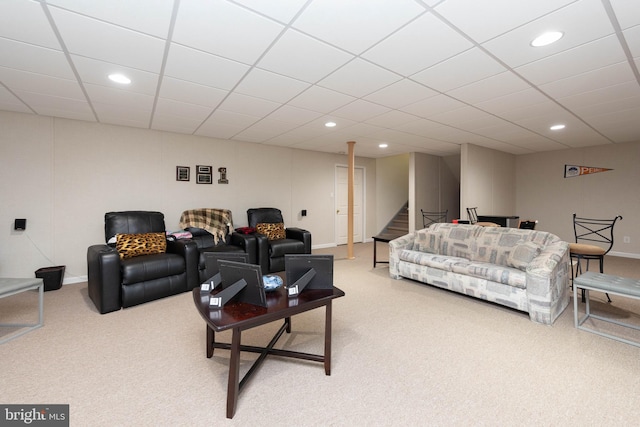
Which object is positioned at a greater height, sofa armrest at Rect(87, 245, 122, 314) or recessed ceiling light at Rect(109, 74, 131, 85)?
recessed ceiling light at Rect(109, 74, 131, 85)

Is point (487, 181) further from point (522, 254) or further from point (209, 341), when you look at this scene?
point (209, 341)

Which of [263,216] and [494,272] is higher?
[263,216]

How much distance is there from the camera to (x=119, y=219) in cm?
392

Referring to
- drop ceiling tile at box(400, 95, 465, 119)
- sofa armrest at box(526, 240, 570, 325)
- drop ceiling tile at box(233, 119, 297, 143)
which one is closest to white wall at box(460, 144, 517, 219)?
drop ceiling tile at box(400, 95, 465, 119)

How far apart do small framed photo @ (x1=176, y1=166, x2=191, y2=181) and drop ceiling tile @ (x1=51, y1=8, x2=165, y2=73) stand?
2.68 metres

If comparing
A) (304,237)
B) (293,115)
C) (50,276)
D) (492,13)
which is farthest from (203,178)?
(492,13)

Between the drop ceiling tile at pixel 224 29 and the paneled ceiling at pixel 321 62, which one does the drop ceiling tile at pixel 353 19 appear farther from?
the drop ceiling tile at pixel 224 29

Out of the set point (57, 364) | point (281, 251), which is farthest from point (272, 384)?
point (281, 251)

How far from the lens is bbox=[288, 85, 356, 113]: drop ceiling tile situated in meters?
3.12

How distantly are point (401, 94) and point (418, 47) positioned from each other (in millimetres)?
1001

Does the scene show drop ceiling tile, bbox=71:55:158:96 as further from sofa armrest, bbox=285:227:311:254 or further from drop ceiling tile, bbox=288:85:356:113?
sofa armrest, bbox=285:227:311:254

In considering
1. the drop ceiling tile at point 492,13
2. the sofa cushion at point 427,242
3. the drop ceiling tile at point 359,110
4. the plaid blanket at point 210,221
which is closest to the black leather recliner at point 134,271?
the plaid blanket at point 210,221

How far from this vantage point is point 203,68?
2.57 m

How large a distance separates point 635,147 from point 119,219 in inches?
376
